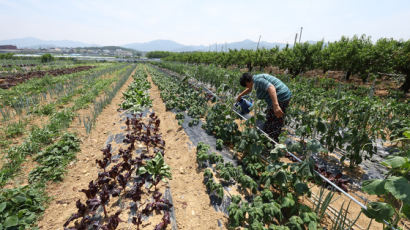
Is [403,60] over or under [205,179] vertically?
over

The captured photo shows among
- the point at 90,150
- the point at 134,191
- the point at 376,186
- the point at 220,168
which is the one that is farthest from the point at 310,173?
the point at 90,150

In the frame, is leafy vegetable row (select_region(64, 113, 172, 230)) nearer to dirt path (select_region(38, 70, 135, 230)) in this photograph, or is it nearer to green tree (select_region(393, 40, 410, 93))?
dirt path (select_region(38, 70, 135, 230))

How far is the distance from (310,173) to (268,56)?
24.1 m

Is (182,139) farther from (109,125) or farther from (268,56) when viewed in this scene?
(268,56)

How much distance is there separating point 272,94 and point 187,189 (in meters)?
2.26

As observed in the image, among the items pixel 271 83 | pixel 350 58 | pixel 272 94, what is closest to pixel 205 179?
pixel 272 94

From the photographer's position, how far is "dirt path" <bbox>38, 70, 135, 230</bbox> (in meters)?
2.47

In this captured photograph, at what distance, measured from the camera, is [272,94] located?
326cm

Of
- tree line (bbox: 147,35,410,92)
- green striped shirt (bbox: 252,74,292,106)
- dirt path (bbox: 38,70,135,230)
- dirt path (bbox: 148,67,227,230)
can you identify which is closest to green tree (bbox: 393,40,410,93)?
tree line (bbox: 147,35,410,92)

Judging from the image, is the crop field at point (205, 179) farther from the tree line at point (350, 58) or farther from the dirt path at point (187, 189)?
the tree line at point (350, 58)

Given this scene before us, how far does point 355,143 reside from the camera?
11.5ft

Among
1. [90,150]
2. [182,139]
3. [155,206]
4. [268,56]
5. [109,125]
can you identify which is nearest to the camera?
[155,206]

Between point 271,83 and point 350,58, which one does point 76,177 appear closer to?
point 271,83

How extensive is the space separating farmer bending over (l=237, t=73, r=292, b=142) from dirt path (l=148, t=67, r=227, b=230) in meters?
1.82
